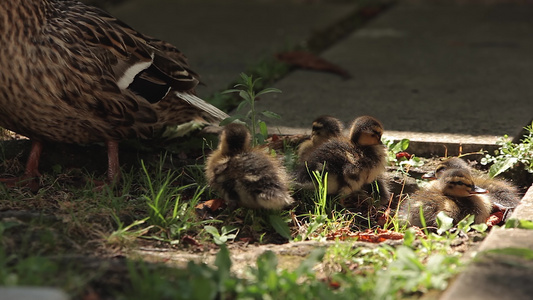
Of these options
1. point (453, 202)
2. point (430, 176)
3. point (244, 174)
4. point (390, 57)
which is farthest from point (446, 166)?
point (390, 57)

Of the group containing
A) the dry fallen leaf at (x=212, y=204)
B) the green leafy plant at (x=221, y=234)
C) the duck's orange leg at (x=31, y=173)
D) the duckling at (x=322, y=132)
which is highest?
the duckling at (x=322, y=132)

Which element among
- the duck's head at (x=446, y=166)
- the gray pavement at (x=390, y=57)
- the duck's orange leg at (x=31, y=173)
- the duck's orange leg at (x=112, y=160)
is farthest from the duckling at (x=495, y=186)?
the duck's orange leg at (x=31, y=173)

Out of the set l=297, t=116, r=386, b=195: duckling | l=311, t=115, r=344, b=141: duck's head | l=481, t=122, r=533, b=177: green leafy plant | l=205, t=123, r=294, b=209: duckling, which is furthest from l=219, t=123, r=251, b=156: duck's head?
l=481, t=122, r=533, b=177: green leafy plant

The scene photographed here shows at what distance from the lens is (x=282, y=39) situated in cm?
714

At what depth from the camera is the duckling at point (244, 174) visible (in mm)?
3711

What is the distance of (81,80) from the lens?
4.04 metres

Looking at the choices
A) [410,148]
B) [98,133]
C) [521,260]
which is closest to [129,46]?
[98,133]

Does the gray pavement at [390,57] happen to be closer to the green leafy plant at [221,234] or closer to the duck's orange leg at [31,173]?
the green leafy plant at [221,234]

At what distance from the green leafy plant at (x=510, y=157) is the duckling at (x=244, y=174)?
1.20m

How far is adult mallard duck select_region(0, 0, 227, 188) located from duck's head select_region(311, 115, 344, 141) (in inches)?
21.1

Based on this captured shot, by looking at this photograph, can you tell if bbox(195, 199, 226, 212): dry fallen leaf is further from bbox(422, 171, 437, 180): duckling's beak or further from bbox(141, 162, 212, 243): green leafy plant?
bbox(422, 171, 437, 180): duckling's beak

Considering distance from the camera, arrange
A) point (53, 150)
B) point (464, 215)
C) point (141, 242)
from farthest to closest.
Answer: point (53, 150)
point (464, 215)
point (141, 242)

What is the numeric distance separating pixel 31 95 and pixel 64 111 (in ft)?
0.58

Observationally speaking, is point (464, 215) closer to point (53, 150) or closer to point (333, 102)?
point (333, 102)
